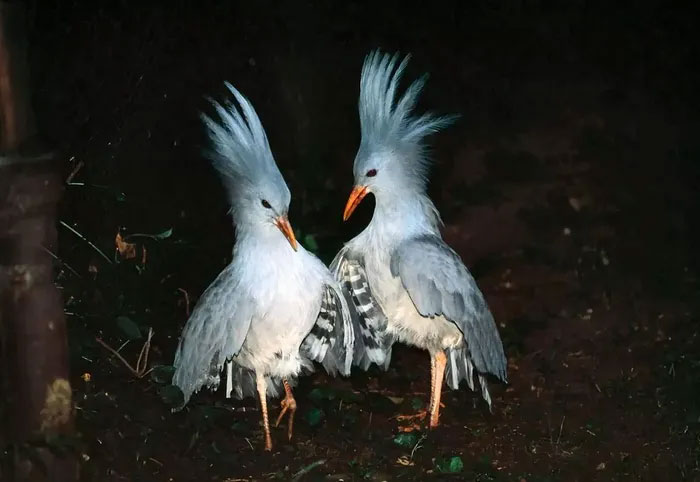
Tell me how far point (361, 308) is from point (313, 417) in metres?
0.29

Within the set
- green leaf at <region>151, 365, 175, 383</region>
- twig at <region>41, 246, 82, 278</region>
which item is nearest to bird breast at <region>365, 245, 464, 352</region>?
green leaf at <region>151, 365, 175, 383</region>

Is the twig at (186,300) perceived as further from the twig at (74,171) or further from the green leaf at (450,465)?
the green leaf at (450,465)

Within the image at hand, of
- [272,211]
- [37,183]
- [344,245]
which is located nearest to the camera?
[37,183]

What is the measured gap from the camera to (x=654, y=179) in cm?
235

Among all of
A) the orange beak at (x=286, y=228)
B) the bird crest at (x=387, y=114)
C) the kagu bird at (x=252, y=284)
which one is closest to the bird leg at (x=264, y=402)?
the kagu bird at (x=252, y=284)

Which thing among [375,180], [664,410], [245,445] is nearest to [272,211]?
[375,180]

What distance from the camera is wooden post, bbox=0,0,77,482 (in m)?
1.50

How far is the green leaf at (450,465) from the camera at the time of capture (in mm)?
1862

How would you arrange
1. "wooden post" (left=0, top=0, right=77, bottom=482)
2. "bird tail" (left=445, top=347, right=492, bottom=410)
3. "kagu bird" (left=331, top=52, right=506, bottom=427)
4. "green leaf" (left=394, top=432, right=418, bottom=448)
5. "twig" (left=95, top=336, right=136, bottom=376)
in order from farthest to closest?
1. "bird tail" (left=445, top=347, right=492, bottom=410)
2. "kagu bird" (left=331, top=52, right=506, bottom=427)
3. "green leaf" (left=394, top=432, right=418, bottom=448)
4. "twig" (left=95, top=336, right=136, bottom=376)
5. "wooden post" (left=0, top=0, right=77, bottom=482)

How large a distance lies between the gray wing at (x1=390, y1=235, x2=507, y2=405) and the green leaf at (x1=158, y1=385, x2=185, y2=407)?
0.57 m

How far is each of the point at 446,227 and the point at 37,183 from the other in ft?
4.15

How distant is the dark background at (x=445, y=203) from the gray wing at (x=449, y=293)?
157 millimetres

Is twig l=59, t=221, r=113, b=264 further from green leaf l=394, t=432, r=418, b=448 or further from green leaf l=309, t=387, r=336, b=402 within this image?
green leaf l=394, t=432, r=418, b=448

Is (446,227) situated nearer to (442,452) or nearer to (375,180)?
(375,180)
